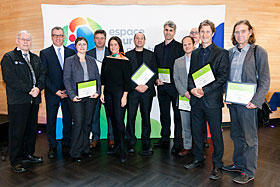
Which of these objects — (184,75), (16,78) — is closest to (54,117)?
(16,78)

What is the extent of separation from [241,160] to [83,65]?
Result: 2458 millimetres

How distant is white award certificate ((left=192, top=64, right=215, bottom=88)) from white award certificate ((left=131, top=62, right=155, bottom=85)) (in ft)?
2.48

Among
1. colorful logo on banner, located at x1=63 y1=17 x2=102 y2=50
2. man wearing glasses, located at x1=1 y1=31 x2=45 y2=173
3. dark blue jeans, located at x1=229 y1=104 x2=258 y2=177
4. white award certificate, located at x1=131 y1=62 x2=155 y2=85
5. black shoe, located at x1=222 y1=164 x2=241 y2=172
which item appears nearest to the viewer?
dark blue jeans, located at x1=229 y1=104 x2=258 y2=177

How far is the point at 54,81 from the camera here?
3314 millimetres

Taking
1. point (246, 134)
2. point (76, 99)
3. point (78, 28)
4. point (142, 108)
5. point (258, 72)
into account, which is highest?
point (78, 28)

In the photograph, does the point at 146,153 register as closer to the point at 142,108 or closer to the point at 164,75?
the point at 142,108

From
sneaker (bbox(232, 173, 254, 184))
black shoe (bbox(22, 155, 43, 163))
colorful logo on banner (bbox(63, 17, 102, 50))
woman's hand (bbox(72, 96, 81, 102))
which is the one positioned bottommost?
sneaker (bbox(232, 173, 254, 184))

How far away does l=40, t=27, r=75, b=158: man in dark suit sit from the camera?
3.30 metres

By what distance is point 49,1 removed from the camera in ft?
15.4

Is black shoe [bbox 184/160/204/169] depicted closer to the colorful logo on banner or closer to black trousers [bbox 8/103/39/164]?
black trousers [bbox 8/103/39/164]

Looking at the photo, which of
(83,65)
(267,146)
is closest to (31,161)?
(83,65)

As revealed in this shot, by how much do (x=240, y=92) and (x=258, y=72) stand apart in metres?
0.29

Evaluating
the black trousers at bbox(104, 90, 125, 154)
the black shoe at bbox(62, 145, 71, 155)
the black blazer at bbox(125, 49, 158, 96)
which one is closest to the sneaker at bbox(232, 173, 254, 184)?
the black trousers at bbox(104, 90, 125, 154)

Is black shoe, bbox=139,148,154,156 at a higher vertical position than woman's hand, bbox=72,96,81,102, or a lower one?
lower
